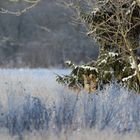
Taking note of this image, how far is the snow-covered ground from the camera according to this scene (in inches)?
254

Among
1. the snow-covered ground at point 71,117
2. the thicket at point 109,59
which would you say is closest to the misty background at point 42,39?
the thicket at point 109,59

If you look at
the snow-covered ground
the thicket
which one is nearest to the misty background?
the thicket

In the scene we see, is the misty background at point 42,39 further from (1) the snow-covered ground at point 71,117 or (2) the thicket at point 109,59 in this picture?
(1) the snow-covered ground at point 71,117

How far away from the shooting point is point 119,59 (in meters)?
11.8

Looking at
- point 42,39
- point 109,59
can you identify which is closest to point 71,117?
point 109,59

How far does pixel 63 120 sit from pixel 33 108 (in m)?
0.44

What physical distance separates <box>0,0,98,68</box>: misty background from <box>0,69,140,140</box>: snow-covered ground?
30.7 metres

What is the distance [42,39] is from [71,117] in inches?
1589

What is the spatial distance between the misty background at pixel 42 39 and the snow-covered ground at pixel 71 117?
30.7 metres

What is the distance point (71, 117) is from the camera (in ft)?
22.6

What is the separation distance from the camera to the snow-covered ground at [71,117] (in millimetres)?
6461

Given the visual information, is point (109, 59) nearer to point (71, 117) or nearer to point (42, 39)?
point (71, 117)

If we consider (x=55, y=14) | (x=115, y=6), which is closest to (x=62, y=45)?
(x=55, y=14)

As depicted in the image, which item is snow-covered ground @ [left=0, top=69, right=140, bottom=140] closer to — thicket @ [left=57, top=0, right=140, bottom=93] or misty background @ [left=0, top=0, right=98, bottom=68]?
thicket @ [left=57, top=0, right=140, bottom=93]
